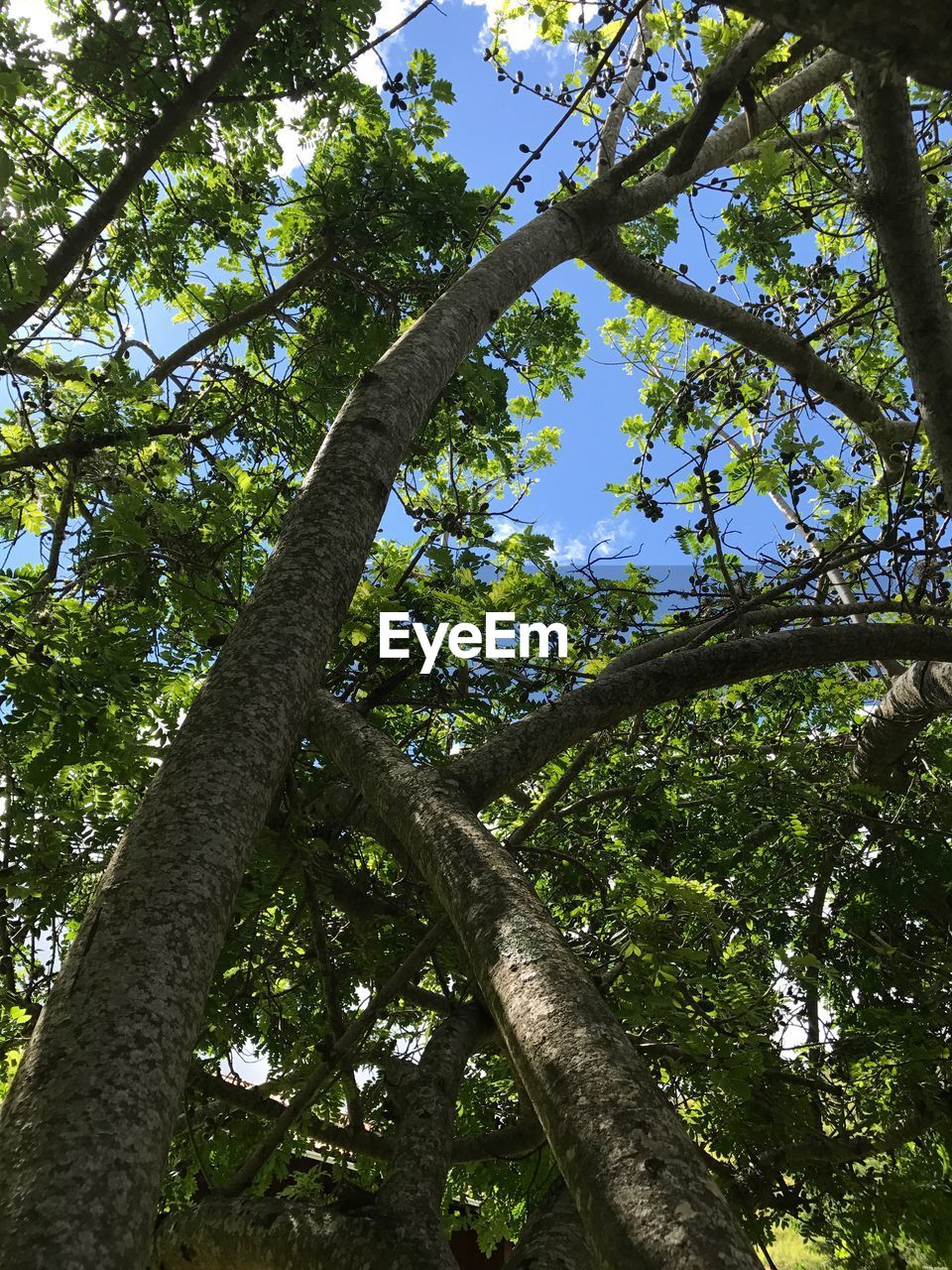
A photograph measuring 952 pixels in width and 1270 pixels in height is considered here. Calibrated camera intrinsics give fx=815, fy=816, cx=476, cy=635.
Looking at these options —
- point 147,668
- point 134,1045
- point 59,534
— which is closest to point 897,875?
point 147,668

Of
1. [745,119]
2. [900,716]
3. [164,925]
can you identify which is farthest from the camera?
[745,119]

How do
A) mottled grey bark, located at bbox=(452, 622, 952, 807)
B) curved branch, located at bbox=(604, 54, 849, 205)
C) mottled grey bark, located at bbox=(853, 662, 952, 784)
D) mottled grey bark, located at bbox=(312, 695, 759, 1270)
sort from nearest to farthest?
mottled grey bark, located at bbox=(312, 695, 759, 1270), mottled grey bark, located at bbox=(452, 622, 952, 807), mottled grey bark, located at bbox=(853, 662, 952, 784), curved branch, located at bbox=(604, 54, 849, 205)

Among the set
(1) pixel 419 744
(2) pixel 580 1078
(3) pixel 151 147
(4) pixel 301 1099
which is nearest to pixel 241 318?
(3) pixel 151 147

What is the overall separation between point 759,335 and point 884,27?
415cm

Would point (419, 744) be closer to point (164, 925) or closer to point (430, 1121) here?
point (430, 1121)

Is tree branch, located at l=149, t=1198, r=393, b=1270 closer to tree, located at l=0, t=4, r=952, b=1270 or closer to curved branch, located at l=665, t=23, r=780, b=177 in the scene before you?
tree, located at l=0, t=4, r=952, b=1270

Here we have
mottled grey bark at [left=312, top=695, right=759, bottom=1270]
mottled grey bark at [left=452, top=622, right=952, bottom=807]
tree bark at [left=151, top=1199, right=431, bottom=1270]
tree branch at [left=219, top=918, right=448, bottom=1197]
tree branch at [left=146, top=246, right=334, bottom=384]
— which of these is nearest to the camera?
mottled grey bark at [left=312, top=695, right=759, bottom=1270]

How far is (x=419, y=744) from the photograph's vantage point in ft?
16.4

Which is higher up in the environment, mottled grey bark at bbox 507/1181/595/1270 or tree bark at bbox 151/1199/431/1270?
tree bark at bbox 151/1199/431/1270

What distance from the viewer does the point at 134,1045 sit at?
1155 mm

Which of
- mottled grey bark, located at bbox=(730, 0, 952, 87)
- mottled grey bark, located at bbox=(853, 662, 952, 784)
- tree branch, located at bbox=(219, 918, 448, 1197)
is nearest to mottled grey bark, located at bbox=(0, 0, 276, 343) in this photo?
mottled grey bark, located at bbox=(730, 0, 952, 87)

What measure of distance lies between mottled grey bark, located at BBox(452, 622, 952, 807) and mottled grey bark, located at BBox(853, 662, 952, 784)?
76cm

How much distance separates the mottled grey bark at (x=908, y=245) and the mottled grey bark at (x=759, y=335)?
2.29m

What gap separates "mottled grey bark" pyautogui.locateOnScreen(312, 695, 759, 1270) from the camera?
3.74 ft
